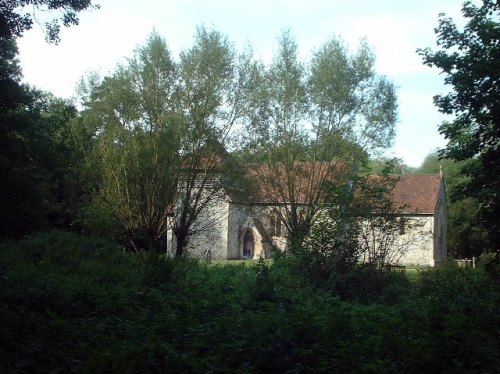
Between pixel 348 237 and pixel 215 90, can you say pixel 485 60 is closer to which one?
pixel 348 237

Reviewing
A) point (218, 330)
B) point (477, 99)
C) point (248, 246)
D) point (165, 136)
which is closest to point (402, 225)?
point (477, 99)

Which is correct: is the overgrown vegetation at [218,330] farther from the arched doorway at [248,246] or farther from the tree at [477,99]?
the arched doorway at [248,246]

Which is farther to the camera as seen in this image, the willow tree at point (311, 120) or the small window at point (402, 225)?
the willow tree at point (311, 120)

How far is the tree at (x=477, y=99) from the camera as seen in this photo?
1332 cm

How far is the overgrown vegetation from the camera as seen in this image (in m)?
6.42

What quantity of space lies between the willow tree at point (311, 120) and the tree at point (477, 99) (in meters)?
14.9

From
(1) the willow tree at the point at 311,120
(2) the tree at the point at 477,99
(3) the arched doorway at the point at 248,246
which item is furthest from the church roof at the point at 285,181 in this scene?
(3) the arched doorway at the point at 248,246

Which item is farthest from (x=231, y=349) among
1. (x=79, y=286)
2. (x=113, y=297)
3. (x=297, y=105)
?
(x=297, y=105)

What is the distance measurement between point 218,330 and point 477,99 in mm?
9617

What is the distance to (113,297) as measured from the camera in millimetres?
10867

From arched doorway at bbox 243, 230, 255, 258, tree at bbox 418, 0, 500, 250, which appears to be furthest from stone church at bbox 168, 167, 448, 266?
tree at bbox 418, 0, 500, 250

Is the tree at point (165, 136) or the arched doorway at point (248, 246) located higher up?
the tree at point (165, 136)

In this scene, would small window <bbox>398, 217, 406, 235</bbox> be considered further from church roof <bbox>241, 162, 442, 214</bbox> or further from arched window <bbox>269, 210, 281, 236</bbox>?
arched window <bbox>269, 210, 281, 236</bbox>

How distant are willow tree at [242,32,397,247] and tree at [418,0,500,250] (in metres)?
14.9
